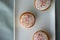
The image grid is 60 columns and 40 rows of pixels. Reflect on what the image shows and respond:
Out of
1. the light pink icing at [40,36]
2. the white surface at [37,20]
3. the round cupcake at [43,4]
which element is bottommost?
the light pink icing at [40,36]

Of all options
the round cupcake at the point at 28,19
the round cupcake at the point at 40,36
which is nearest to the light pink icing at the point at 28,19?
the round cupcake at the point at 28,19

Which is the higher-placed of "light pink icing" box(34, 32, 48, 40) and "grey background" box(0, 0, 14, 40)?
"grey background" box(0, 0, 14, 40)

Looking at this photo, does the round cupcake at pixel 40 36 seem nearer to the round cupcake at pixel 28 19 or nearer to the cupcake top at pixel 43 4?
the round cupcake at pixel 28 19

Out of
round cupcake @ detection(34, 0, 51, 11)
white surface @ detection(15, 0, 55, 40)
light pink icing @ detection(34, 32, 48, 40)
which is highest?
round cupcake @ detection(34, 0, 51, 11)

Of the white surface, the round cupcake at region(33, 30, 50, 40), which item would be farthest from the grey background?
the round cupcake at region(33, 30, 50, 40)

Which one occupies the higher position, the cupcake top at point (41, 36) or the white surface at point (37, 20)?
the white surface at point (37, 20)

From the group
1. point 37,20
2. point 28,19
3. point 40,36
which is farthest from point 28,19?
point 40,36

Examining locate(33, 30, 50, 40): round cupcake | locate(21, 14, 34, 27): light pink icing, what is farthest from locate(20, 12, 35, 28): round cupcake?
locate(33, 30, 50, 40): round cupcake

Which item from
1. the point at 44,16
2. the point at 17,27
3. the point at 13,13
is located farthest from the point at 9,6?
the point at 44,16

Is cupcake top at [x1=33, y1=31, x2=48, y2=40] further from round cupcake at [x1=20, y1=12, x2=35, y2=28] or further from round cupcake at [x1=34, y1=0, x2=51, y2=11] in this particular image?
round cupcake at [x1=34, y1=0, x2=51, y2=11]

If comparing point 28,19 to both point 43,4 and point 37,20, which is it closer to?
point 37,20
